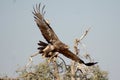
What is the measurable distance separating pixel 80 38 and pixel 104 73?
1028 centimetres

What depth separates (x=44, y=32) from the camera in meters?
8.94

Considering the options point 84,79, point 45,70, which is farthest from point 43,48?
point 45,70

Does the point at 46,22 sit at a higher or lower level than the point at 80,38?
lower

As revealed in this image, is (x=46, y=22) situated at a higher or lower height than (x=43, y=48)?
higher

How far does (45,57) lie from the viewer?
8516 mm

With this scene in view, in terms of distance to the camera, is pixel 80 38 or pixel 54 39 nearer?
pixel 54 39

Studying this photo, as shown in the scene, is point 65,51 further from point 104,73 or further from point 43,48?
point 104,73

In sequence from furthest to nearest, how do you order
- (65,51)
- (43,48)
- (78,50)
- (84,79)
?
1. (84,79)
2. (78,50)
3. (65,51)
4. (43,48)

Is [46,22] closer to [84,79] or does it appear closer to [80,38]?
[80,38]

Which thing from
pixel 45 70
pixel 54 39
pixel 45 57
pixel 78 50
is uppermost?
pixel 45 70

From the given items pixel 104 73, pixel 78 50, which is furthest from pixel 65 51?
pixel 104 73

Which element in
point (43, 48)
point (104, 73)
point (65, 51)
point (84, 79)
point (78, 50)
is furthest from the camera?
point (104, 73)

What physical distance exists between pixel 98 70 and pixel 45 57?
12.4m

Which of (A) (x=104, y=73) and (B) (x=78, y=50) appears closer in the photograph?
(B) (x=78, y=50)
